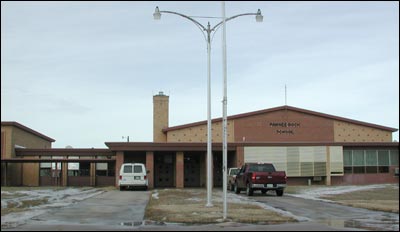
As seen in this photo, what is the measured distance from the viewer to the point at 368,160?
46.2m

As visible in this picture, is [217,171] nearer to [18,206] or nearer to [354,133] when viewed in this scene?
[354,133]

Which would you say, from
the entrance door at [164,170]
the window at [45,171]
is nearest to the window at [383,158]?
the entrance door at [164,170]

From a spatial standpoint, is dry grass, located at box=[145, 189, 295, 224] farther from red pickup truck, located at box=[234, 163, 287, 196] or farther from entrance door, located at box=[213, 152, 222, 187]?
entrance door, located at box=[213, 152, 222, 187]

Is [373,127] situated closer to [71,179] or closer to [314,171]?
[314,171]

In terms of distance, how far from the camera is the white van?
35000 millimetres

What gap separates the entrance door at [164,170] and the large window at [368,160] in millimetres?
15521

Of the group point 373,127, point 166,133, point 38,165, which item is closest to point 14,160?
point 38,165

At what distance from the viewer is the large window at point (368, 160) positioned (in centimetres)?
4588

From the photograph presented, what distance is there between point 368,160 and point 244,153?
11050 millimetres

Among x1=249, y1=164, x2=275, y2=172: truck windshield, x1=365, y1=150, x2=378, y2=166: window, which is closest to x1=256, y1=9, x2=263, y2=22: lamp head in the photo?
x1=249, y1=164, x2=275, y2=172: truck windshield

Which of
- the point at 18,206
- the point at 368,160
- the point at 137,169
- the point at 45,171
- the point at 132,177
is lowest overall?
the point at 18,206

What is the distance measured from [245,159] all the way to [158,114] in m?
17.0

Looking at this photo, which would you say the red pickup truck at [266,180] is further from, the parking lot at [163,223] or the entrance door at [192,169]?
the entrance door at [192,169]

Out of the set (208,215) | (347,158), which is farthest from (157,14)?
(347,158)
